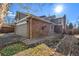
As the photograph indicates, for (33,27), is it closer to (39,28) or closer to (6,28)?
(39,28)

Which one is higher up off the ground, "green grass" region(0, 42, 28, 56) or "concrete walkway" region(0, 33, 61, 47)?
"concrete walkway" region(0, 33, 61, 47)

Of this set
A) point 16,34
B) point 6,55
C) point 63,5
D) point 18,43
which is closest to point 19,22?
point 16,34

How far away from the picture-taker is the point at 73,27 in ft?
5.19

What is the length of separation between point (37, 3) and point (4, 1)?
0.41 m

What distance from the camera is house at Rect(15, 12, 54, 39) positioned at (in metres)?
1.61

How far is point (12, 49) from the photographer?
158cm

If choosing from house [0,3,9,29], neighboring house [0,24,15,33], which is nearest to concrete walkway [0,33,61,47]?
neighboring house [0,24,15,33]

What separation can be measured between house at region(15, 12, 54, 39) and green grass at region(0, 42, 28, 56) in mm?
144

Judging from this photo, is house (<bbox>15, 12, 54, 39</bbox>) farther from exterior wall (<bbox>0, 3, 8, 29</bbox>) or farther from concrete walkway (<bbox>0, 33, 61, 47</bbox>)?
exterior wall (<bbox>0, 3, 8, 29</bbox>)

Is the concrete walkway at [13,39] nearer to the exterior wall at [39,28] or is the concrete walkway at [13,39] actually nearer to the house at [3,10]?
the exterior wall at [39,28]

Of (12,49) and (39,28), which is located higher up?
(39,28)

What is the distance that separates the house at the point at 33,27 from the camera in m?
1.61

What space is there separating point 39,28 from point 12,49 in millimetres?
Result: 425

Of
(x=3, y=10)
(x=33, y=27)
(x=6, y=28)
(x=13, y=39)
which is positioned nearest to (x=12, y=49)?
(x=13, y=39)
